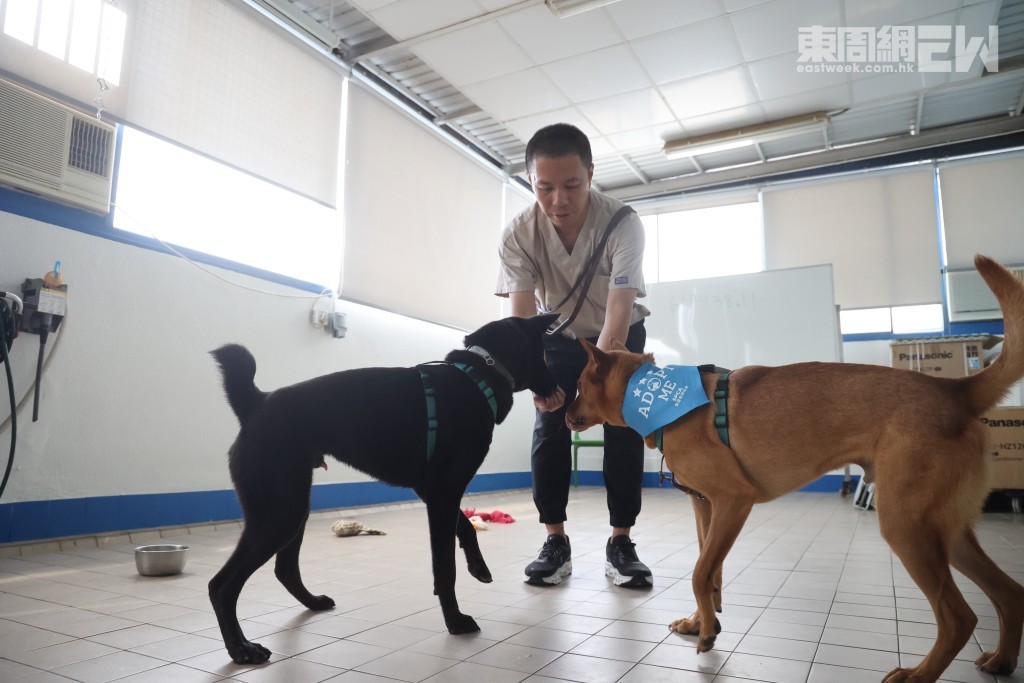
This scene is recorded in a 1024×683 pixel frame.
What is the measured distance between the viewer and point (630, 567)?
7.89 ft

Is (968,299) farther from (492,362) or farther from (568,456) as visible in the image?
(492,362)

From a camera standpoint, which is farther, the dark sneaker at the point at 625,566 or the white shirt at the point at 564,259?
the white shirt at the point at 564,259

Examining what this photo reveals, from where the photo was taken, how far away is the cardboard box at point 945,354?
551 cm

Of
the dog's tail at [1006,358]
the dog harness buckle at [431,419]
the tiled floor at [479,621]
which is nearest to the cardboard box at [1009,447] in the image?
the tiled floor at [479,621]

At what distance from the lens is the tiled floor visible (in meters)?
1.49

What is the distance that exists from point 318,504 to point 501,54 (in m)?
4.07

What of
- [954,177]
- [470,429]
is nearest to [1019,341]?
[470,429]

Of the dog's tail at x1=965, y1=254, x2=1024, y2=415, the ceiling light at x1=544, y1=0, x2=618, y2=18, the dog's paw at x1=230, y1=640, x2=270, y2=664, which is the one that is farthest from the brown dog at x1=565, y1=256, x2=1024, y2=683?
the ceiling light at x1=544, y1=0, x2=618, y2=18

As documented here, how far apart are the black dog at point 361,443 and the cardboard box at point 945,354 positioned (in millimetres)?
4963

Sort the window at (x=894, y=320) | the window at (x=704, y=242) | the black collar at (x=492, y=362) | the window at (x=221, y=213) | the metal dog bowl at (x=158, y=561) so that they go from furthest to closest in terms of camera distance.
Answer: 1. the window at (x=704, y=242)
2. the window at (x=894, y=320)
3. the window at (x=221, y=213)
4. the metal dog bowl at (x=158, y=561)
5. the black collar at (x=492, y=362)

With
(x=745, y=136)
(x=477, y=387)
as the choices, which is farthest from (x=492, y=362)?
(x=745, y=136)

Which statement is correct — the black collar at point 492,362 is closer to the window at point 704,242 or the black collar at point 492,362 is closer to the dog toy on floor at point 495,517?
the dog toy on floor at point 495,517

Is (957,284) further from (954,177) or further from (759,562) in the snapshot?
(759,562)

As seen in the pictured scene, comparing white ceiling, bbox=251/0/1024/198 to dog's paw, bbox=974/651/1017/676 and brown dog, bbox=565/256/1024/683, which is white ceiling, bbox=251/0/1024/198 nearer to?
brown dog, bbox=565/256/1024/683
